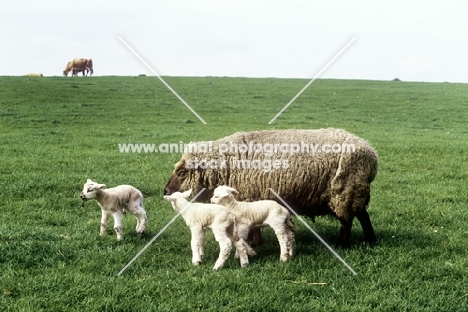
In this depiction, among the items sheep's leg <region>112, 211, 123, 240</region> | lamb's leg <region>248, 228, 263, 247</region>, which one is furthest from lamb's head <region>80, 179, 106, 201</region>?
lamb's leg <region>248, 228, 263, 247</region>

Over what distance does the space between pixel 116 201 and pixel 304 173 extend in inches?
112

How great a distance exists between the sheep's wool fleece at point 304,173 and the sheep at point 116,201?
0.87 meters

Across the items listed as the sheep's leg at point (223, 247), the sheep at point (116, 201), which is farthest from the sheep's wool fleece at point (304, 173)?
the sheep's leg at point (223, 247)

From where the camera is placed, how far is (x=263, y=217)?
6.86 metres

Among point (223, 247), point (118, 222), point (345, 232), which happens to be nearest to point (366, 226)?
point (345, 232)

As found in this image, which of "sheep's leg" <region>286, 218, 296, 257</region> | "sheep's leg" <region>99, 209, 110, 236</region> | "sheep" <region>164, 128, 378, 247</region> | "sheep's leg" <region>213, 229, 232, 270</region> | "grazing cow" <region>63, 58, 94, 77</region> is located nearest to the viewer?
"sheep's leg" <region>213, 229, 232, 270</region>

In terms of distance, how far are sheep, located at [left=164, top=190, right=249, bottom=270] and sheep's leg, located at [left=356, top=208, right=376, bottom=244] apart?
2.16 meters

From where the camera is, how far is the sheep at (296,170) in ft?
24.8

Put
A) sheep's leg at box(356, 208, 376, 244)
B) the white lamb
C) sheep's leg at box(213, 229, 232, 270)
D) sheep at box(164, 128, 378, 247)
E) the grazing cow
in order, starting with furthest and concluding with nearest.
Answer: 1. the grazing cow
2. sheep's leg at box(356, 208, 376, 244)
3. sheep at box(164, 128, 378, 247)
4. the white lamb
5. sheep's leg at box(213, 229, 232, 270)

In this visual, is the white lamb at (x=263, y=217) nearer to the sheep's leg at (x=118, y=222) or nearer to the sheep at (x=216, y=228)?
the sheep at (x=216, y=228)

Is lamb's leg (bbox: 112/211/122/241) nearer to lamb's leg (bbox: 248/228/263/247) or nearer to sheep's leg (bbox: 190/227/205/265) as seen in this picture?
sheep's leg (bbox: 190/227/205/265)

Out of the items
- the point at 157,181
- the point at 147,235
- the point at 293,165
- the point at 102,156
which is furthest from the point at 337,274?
the point at 102,156

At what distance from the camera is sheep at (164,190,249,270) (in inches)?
257

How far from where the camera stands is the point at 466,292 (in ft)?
20.1
